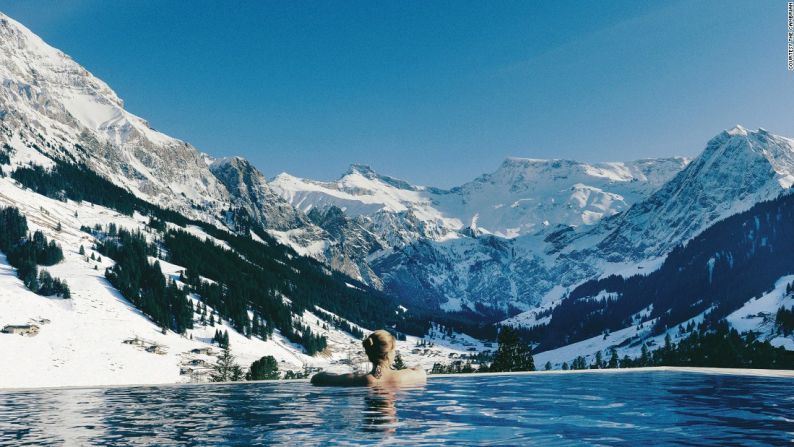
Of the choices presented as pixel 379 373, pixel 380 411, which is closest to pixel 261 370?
pixel 379 373

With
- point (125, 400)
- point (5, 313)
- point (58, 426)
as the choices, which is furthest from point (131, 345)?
point (58, 426)

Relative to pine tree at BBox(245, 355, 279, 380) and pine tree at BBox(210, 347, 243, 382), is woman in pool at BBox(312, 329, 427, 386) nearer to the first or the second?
pine tree at BBox(245, 355, 279, 380)

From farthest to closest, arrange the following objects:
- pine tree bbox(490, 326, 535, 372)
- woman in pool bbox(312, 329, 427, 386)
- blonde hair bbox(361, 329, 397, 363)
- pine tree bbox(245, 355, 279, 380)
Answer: pine tree bbox(245, 355, 279, 380)
pine tree bbox(490, 326, 535, 372)
woman in pool bbox(312, 329, 427, 386)
blonde hair bbox(361, 329, 397, 363)

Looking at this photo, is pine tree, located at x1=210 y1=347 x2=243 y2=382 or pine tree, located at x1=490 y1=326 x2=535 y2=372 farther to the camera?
pine tree, located at x1=210 y1=347 x2=243 y2=382

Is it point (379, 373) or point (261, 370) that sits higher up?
point (379, 373)

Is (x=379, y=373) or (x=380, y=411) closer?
(x=380, y=411)

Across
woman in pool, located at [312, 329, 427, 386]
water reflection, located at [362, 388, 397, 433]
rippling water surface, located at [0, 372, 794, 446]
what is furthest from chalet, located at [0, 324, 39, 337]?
water reflection, located at [362, 388, 397, 433]

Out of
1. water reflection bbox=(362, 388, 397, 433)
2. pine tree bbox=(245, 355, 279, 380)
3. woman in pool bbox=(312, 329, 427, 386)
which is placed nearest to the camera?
water reflection bbox=(362, 388, 397, 433)

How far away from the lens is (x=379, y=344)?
35188 mm

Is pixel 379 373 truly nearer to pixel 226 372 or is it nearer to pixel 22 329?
pixel 226 372

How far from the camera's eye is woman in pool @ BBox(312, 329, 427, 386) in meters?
35.1

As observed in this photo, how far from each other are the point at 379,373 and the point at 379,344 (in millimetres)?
4471

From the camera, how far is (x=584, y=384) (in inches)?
1852

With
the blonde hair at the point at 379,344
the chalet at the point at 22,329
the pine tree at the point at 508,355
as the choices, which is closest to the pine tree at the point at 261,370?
the pine tree at the point at 508,355
